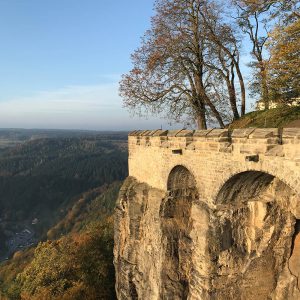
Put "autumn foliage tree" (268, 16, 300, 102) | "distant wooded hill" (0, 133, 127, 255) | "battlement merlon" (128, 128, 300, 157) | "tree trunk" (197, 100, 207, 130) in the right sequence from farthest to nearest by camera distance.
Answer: "distant wooded hill" (0, 133, 127, 255) → "tree trunk" (197, 100, 207, 130) → "autumn foliage tree" (268, 16, 300, 102) → "battlement merlon" (128, 128, 300, 157)

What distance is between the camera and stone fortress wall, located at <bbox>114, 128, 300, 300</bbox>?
11234 millimetres

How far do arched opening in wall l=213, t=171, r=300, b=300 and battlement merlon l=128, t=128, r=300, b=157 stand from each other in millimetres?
1119

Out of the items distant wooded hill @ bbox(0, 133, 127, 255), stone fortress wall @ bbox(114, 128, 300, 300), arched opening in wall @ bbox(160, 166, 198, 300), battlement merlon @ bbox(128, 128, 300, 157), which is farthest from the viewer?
distant wooded hill @ bbox(0, 133, 127, 255)

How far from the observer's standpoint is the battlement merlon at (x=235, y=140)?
33.5ft

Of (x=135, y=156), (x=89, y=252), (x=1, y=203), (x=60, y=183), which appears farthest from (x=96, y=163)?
(x=135, y=156)

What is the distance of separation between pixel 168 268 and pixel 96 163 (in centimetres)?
17932

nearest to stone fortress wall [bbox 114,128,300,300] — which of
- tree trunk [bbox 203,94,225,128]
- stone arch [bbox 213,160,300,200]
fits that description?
stone arch [bbox 213,160,300,200]

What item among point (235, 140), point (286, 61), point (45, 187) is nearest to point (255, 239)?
point (235, 140)

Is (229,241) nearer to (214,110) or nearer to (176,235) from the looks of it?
(176,235)

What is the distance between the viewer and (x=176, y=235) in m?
16.2

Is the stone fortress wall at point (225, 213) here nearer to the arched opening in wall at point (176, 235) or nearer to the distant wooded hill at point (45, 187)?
the arched opening in wall at point (176, 235)

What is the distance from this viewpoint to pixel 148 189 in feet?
61.0

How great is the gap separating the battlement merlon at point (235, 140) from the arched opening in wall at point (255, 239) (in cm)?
112

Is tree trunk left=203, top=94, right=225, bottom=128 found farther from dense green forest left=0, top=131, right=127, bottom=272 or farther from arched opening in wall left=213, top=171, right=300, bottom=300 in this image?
dense green forest left=0, top=131, right=127, bottom=272
